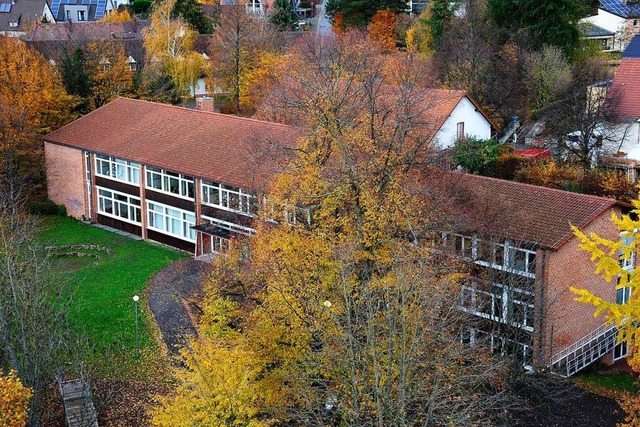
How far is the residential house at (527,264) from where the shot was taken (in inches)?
998

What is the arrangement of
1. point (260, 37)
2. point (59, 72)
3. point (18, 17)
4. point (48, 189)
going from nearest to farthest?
point (48, 189) < point (59, 72) < point (260, 37) < point (18, 17)

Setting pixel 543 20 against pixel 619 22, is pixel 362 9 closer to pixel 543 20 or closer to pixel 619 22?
pixel 543 20

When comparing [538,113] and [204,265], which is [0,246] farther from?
[538,113]

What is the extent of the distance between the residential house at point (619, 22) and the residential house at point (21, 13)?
51.0 metres

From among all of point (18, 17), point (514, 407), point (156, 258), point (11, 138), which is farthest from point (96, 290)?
point (18, 17)

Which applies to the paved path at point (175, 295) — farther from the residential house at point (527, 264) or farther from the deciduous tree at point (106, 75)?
the deciduous tree at point (106, 75)

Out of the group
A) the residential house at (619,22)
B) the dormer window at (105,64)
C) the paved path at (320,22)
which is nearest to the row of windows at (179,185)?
the dormer window at (105,64)

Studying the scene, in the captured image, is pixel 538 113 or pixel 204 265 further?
pixel 538 113

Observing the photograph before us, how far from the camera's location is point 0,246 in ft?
82.8

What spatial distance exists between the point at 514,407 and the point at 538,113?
23.3 m

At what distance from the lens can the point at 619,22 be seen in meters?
59.3

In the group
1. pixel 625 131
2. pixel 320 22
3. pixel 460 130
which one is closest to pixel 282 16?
pixel 320 22

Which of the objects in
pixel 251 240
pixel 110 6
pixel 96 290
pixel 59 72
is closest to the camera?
pixel 251 240

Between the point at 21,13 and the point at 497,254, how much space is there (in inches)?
2777
